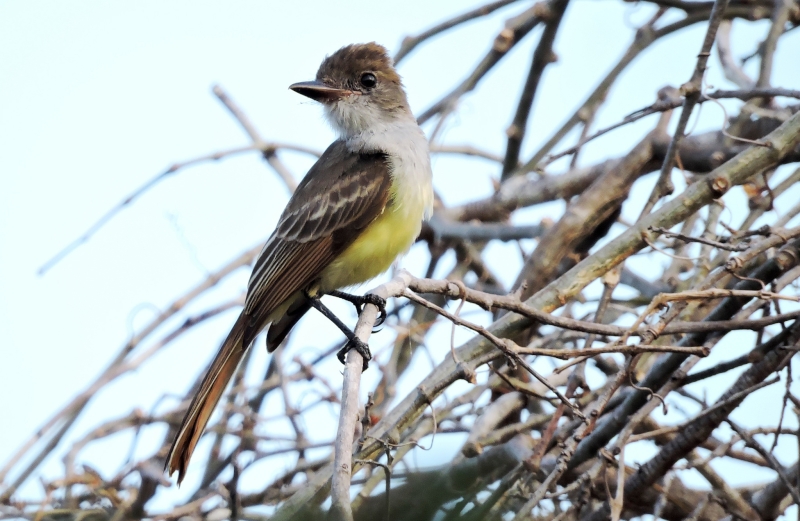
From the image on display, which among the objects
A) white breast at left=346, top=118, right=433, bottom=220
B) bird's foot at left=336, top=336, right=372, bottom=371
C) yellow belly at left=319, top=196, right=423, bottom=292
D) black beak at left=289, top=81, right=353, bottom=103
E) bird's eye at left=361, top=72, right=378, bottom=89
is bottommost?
bird's foot at left=336, top=336, right=372, bottom=371

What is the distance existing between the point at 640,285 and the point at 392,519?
2.86 m

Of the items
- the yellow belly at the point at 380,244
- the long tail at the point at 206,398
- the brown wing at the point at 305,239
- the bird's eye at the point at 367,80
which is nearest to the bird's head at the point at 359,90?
the bird's eye at the point at 367,80

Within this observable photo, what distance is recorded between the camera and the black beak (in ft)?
15.1

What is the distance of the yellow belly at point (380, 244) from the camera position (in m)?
4.19

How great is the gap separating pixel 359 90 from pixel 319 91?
297mm

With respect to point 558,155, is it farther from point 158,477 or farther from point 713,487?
point 158,477

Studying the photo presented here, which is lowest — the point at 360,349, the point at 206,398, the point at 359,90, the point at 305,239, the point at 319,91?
the point at 360,349

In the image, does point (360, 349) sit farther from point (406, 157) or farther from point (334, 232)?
point (406, 157)

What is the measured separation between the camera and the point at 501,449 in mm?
3611

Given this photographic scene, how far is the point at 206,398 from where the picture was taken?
380cm

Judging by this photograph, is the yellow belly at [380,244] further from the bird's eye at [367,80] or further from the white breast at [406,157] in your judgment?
the bird's eye at [367,80]

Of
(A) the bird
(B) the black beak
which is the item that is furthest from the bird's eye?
(A) the bird

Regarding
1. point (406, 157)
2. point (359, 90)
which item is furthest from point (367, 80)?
point (406, 157)

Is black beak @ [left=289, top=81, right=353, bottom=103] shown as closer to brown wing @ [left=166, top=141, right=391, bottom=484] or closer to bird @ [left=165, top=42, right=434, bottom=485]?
bird @ [left=165, top=42, right=434, bottom=485]
